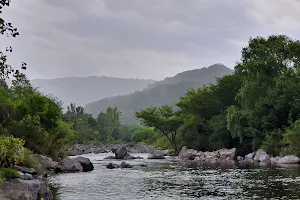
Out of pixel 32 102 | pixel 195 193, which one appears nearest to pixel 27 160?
pixel 195 193

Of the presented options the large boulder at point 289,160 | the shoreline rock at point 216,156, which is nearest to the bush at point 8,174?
the large boulder at point 289,160

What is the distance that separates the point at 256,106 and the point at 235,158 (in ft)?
26.6

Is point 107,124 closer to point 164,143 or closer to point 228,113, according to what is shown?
point 164,143

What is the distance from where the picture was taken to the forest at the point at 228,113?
44562mm

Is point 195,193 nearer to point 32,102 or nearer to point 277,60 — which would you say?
point 32,102

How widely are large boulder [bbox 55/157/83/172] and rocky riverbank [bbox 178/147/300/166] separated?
1944 cm

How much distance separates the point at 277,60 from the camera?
56250 millimetres

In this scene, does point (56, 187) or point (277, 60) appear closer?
point (56, 187)

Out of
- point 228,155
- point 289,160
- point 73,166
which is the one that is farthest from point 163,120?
point 73,166

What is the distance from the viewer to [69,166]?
124 feet

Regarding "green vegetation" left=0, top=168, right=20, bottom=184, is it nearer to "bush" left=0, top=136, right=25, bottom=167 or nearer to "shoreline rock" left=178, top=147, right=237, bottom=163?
"bush" left=0, top=136, right=25, bottom=167

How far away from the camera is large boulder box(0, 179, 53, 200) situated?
58.1 ft

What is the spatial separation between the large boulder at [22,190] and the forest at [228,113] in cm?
1131

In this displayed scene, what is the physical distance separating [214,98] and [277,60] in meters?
14.7
